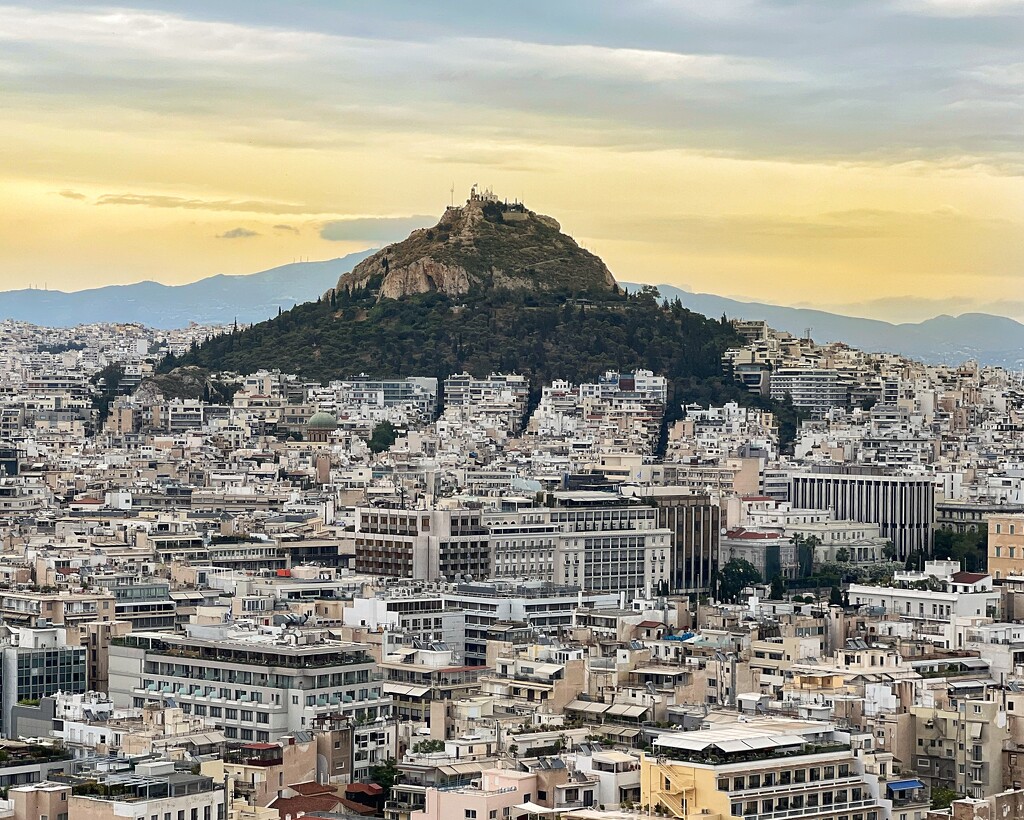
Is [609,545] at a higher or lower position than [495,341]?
lower

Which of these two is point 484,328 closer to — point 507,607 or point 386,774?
point 507,607

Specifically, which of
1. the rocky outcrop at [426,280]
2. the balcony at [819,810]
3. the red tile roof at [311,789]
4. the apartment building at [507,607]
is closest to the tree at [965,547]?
the apartment building at [507,607]

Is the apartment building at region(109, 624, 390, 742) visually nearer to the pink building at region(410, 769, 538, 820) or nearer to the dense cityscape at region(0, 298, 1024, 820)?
the dense cityscape at region(0, 298, 1024, 820)

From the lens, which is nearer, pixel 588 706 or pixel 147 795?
pixel 147 795

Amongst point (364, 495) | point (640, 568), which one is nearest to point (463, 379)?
point (364, 495)

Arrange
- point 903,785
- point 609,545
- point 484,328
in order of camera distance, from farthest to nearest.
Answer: point 484,328, point 609,545, point 903,785

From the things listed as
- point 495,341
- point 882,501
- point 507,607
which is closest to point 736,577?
point 882,501
